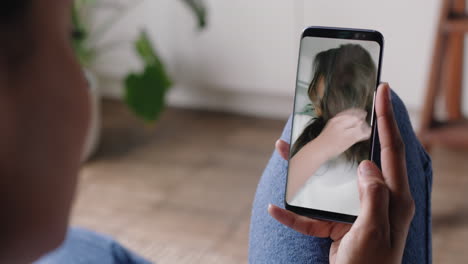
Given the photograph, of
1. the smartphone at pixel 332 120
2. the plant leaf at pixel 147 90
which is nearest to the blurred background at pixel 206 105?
the plant leaf at pixel 147 90

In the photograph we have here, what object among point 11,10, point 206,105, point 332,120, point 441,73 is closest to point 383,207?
point 332,120

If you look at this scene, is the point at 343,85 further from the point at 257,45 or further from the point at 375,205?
the point at 257,45

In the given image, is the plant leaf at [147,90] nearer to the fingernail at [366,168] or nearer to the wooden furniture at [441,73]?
the wooden furniture at [441,73]

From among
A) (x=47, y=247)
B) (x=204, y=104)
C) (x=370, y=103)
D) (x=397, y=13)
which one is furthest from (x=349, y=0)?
(x=47, y=247)

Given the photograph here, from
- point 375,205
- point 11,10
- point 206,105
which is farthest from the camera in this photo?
point 206,105

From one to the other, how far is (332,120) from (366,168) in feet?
0.27

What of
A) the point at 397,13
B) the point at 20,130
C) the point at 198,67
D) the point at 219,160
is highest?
the point at 20,130

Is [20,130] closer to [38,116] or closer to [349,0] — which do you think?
[38,116]

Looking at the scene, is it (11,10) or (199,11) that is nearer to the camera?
(11,10)

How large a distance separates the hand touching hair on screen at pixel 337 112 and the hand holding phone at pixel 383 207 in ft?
0.19

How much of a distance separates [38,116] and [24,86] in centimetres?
1

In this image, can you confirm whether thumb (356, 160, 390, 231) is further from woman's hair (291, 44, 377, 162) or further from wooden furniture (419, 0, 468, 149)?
wooden furniture (419, 0, 468, 149)

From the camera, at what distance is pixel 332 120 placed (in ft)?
2.00

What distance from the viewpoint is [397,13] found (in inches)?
77.9
